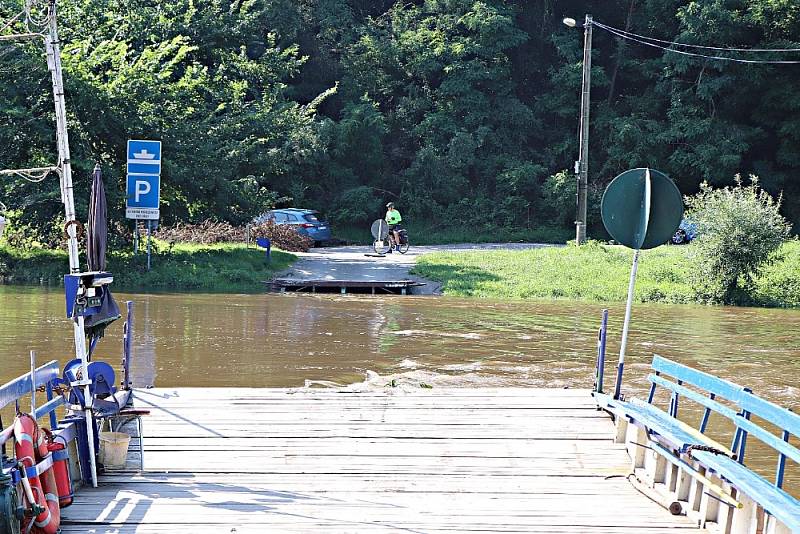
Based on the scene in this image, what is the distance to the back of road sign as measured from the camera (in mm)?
9602

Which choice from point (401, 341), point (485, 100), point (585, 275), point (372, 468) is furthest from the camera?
point (485, 100)

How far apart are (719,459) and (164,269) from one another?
22.6 m

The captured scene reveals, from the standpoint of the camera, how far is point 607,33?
163ft

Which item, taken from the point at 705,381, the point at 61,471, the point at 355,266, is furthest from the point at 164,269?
the point at 705,381

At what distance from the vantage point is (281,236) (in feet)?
117

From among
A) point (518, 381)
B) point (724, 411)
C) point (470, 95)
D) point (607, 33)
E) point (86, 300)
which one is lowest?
point (518, 381)

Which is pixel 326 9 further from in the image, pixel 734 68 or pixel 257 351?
pixel 257 351

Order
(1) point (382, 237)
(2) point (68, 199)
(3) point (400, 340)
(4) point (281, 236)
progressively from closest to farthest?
(2) point (68, 199), (3) point (400, 340), (1) point (382, 237), (4) point (281, 236)

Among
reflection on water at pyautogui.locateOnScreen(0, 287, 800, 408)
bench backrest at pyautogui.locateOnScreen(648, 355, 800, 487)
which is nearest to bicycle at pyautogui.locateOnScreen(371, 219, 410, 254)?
reflection on water at pyautogui.locateOnScreen(0, 287, 800, 408)

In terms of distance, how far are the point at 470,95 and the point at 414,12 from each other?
5.30 m

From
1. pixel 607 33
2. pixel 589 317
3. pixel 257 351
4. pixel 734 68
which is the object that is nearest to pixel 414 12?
pixel 607 33

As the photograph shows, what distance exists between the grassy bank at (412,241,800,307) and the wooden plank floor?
15.9 m

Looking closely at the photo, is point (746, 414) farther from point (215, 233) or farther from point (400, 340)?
point (215, 233)

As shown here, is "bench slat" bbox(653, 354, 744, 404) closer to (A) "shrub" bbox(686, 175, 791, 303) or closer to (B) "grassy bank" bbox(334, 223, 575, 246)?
(A) "shrub" bbox(686, 175, 791, 303)
